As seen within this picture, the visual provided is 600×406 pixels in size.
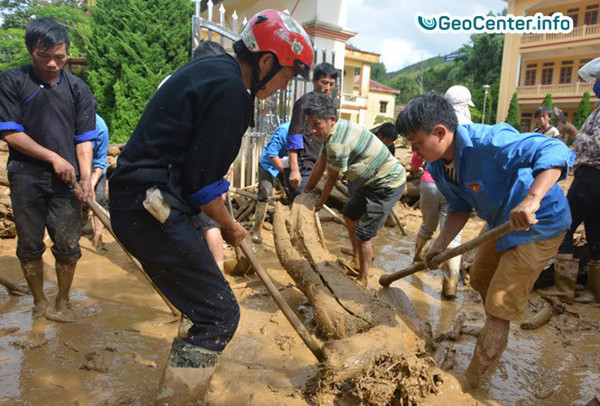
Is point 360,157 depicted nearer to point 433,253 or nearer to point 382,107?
point 433,253

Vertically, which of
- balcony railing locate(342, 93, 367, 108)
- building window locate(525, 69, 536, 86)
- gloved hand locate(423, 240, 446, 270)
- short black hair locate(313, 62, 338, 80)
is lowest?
gloved hand locate(423, 240, 446, 270)

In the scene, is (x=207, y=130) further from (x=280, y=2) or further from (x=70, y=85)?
(x=280, y=2)

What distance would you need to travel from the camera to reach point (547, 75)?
1043 inches

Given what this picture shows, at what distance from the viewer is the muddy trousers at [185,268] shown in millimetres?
2035

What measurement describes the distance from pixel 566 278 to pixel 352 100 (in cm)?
2827

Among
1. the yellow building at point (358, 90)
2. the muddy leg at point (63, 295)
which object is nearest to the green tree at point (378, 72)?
the yellow building at point (358, 90)

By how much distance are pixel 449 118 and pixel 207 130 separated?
1535 millimetres

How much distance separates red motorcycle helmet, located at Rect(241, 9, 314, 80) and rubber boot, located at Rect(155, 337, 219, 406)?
149cm

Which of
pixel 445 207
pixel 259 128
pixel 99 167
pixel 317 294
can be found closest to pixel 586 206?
pixel 445 207

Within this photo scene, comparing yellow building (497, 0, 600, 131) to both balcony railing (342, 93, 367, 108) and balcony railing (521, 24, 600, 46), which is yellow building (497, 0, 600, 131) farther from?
balcony railing (342, 93, 367, 108)

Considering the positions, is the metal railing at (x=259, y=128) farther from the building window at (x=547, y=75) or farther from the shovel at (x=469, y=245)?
the building window at (x=547, y=75)

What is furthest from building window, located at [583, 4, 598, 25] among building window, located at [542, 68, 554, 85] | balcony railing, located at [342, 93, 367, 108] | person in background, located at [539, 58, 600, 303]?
person in background, located at [539, 58, 600, 303]

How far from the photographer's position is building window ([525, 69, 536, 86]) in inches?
1067

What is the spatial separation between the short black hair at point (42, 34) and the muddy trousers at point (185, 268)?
1.80 m
